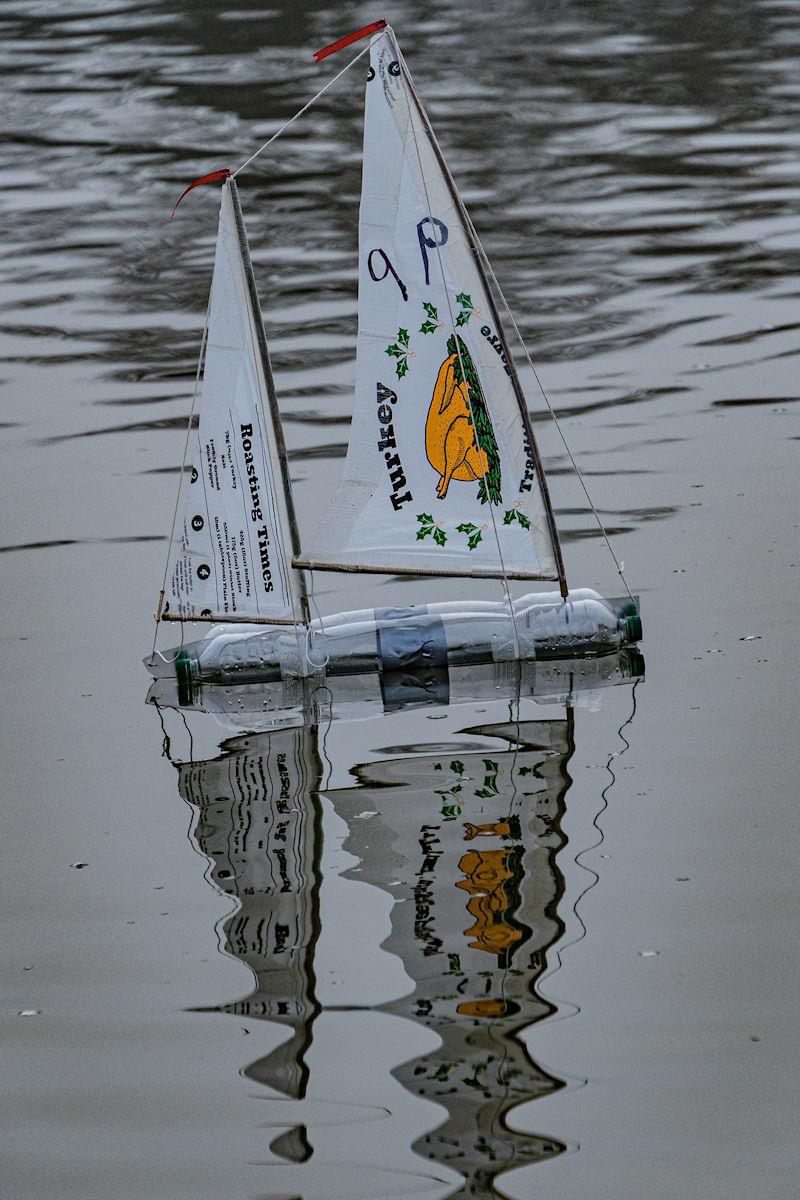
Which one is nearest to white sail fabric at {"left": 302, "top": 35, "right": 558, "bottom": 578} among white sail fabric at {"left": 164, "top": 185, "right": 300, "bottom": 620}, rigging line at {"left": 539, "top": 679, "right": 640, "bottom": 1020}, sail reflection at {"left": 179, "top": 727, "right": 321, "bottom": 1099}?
white sail fabric at {"left": 164, "top": 185, "right": 300, "bottom": 620}

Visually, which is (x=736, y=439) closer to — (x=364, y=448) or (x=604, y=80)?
(x=364, y=448)

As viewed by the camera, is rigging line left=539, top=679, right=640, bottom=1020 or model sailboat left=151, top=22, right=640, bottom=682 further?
model sailboat left=151, top=22, right=640, bottom=682

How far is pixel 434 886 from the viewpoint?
7.96 metres

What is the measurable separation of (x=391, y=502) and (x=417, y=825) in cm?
248

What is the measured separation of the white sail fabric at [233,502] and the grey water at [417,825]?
0.72m

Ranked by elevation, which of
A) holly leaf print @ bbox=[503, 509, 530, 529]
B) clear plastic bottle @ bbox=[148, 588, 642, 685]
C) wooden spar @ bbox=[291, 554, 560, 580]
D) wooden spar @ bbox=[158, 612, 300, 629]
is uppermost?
holly leaf print @ bbox=[503, 509, 530, 529]

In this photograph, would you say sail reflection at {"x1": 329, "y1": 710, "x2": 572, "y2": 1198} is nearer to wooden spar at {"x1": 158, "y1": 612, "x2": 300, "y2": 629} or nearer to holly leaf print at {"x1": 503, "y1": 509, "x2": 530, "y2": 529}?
holly leaf print at {"x1": 503, "y1": 509, "x2": 530, "y2": 529}

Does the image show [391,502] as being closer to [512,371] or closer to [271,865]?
[512,371]

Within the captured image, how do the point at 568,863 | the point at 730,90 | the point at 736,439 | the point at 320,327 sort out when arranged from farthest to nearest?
the point at 730,90, the point at 320,327, the point at 736,439, the point at 568,863

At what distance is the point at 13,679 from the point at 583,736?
11.1 feet

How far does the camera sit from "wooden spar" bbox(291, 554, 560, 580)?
10.4 m

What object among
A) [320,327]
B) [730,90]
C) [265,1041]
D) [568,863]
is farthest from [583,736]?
[730,90]

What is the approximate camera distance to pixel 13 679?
34.4 ft

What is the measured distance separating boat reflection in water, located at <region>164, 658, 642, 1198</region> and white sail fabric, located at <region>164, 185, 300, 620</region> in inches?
39.8
